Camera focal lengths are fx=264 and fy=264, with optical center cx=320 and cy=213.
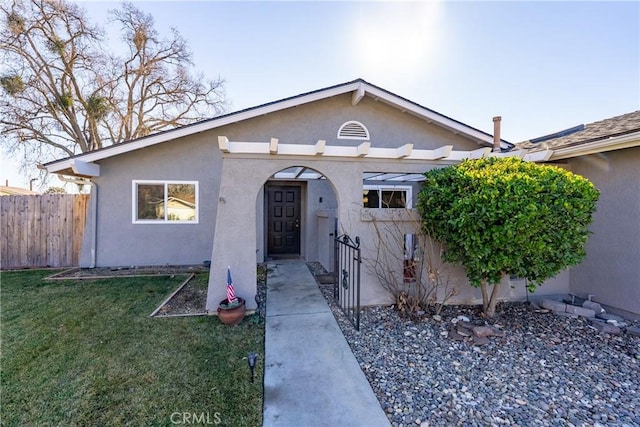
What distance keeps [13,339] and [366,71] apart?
11433 mm

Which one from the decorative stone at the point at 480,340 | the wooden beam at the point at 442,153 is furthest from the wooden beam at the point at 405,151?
the decorative stone at the point at 480,340

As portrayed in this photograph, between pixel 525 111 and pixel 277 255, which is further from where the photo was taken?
pixel 525 111

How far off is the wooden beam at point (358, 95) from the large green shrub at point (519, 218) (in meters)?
4.74

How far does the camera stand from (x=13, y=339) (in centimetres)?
394

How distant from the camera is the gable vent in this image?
851cm

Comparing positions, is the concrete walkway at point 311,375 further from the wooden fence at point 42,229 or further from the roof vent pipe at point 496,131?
the wooden fence at point 42,229

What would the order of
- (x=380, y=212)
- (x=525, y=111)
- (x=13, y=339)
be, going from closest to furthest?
(x=13, y=339)
(x=380, y=212)
(x=525, y=111)

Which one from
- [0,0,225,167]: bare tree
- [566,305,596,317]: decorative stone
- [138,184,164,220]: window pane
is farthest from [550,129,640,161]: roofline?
[0,0,225,167]: bare tree

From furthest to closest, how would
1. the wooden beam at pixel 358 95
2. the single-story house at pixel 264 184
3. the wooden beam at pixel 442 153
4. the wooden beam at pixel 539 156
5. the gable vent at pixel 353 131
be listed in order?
the gable vent at pixel 353 131, the wooden beam at pixel 358 95, the single-story house at pixel 264 184, the wooden beam at pixel 539 156, the wooden beam at pixel 442 153

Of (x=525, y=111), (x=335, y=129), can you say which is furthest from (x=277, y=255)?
(x=525, y=111)

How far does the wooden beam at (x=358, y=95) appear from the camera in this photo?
7934 mm

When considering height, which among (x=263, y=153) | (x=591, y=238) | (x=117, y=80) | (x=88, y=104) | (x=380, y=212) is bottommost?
(x=591, y=238)

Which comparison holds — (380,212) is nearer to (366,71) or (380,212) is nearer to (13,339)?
(13,339)

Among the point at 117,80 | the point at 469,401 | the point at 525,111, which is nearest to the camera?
the point at 469,401
